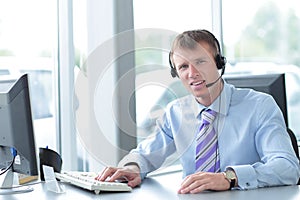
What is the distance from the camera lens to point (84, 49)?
3002 mm

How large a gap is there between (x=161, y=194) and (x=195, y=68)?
1.62 feet

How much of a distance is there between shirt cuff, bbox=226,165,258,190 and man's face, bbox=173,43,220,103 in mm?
363

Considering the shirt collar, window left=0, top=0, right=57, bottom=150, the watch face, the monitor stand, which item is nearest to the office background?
window left=0, top=0, right=57, bottom=150

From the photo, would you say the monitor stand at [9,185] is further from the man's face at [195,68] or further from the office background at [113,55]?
the man's face at [195,68]

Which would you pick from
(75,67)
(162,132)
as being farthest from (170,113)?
(75,67)

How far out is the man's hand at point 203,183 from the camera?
1728mm

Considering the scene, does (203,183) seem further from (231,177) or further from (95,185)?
(95,185)

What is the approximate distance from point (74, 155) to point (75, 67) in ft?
1.61

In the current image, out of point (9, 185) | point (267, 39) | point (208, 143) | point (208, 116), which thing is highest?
point (267, 39)

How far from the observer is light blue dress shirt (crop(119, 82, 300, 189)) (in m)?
1.81

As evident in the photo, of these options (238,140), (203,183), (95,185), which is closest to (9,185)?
(95,185)

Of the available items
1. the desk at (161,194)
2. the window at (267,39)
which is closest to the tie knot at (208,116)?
the desk at (161,194)

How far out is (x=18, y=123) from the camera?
A: 6.13 feet

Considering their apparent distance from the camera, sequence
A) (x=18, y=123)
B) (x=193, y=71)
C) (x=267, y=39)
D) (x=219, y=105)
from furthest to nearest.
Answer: (x=267, y=39) < (x=219, y=105) < (x=193, y=71) < (x=18, y=123)
